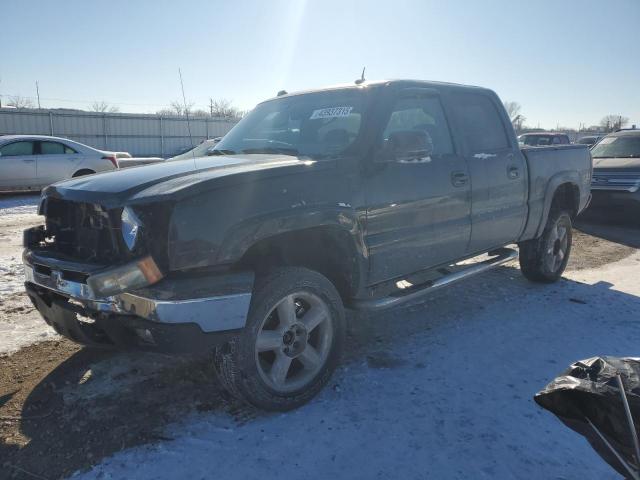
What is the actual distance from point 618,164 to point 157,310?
10.4 metres

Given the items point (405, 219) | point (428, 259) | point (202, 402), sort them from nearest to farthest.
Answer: point (202, 402) < point (405, 219) < point (428, 259)

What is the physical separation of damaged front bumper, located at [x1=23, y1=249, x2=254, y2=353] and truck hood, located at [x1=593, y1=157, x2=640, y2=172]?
9.61 m

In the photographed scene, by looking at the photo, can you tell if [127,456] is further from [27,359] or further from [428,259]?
[428,259]

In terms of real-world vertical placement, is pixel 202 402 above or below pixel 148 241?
below

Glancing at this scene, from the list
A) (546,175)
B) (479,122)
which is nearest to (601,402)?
(479,122)

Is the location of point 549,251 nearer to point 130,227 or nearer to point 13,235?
point 130,227

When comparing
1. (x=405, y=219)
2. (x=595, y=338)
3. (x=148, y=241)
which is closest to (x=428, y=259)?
(x=405, y=219)

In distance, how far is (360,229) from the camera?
325 centimetres

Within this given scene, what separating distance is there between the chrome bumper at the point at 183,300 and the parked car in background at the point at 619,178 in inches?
362

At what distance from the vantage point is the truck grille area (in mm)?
2614

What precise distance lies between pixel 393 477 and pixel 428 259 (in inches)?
73.2

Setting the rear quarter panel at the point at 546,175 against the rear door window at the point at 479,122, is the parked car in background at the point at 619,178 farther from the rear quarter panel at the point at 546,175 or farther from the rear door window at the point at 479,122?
the rear door window at the point at 479,122

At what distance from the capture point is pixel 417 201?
367 cm

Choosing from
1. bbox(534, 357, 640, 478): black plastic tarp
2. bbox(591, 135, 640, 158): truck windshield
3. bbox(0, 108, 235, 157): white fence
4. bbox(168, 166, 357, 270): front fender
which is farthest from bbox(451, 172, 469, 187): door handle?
bbox(0, 108, 235, 157): white fence
